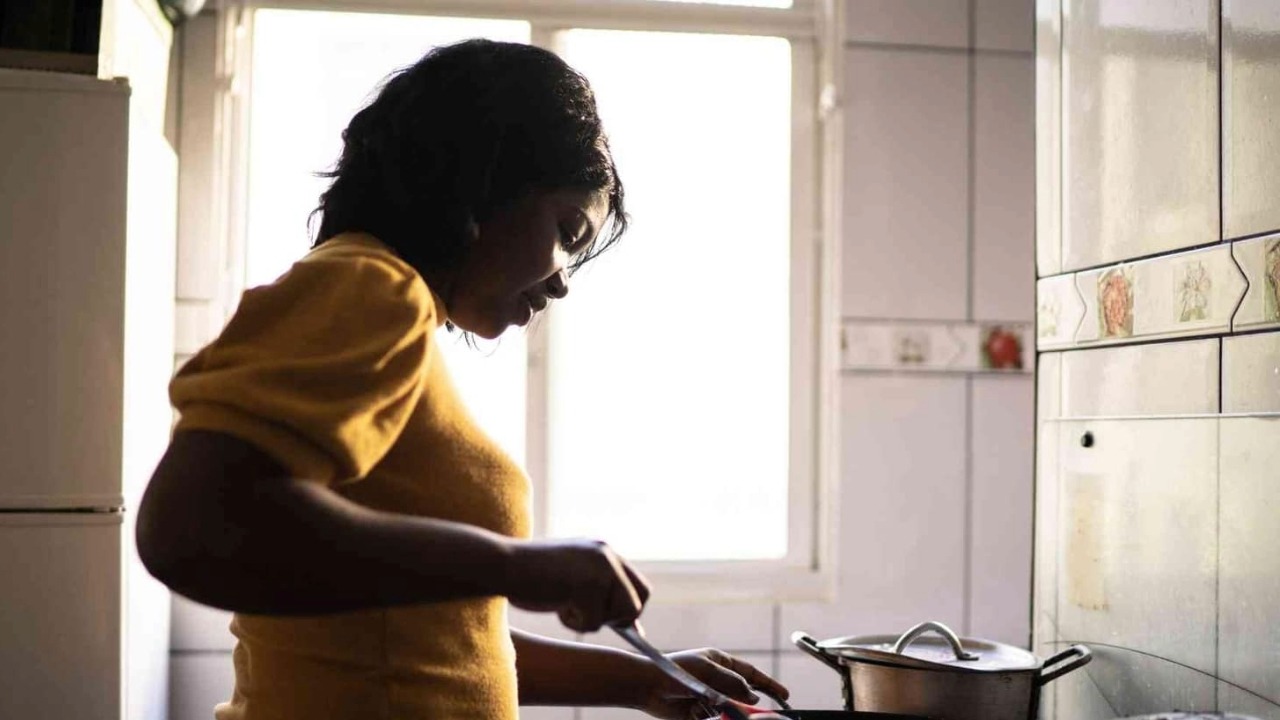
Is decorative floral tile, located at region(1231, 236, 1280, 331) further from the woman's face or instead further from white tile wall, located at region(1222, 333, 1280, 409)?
the woman's face

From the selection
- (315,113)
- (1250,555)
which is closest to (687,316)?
(315,113)

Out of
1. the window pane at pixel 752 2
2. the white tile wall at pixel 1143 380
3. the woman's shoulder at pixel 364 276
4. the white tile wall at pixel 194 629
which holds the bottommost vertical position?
the white tile wall at pixel 194 629

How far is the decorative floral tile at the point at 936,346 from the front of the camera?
2.29 m

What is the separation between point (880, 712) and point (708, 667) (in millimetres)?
143

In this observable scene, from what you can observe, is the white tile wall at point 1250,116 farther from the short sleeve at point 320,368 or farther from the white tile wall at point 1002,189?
the white tile wall at point 1002,189

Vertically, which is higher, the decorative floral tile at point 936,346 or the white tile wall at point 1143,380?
the decorative floral tile at point 936,346

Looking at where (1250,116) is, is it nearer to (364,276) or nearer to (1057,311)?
(1057,311)

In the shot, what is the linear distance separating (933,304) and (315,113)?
3.97ft

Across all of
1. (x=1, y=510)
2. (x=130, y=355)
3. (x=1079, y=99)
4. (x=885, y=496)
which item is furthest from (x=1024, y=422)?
(x=1, y=510)

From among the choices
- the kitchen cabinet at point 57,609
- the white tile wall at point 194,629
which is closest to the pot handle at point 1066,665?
the kitchen cabinet at point 57,609

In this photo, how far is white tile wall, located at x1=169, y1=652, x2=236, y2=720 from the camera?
6.91ft

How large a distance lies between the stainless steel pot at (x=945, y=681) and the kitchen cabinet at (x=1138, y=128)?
363mm

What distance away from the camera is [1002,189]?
233 centimetres

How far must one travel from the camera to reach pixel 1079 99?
116 centimetres
